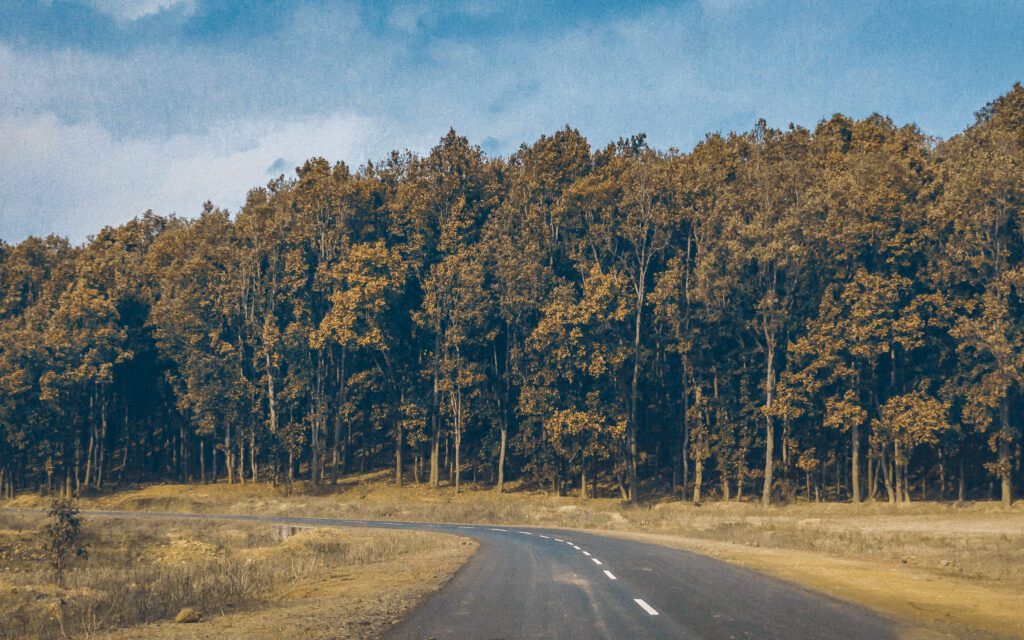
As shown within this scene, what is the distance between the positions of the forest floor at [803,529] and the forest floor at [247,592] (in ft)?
27.5

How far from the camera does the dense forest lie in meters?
50.8

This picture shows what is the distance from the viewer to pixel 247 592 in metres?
16.5

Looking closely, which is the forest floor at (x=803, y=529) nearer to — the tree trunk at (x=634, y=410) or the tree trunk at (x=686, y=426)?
the tree trunk at (x=634, y=410)

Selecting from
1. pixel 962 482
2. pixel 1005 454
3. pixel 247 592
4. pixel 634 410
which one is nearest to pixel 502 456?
pixel 634 410

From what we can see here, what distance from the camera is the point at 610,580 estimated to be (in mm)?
17953

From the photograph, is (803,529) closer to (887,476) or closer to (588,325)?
(887,476)

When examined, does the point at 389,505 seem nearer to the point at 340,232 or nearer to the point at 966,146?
the point at 340,232

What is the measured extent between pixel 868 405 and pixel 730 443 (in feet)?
30.2

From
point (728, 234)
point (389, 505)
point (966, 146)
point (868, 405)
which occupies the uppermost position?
point (966, 146)

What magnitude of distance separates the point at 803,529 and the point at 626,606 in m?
26.1

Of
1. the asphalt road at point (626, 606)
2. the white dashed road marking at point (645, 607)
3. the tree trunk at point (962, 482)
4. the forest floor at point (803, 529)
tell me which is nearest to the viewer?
the asphalt road at point (626, 606)

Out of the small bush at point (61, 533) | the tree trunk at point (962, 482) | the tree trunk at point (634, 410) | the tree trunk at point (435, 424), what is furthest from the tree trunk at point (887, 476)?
the small bush at point (61, 533)

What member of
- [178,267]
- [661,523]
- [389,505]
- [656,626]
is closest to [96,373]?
[178,267]

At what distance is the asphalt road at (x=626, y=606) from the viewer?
456 inches
